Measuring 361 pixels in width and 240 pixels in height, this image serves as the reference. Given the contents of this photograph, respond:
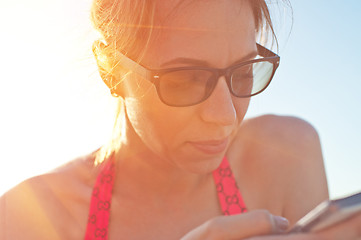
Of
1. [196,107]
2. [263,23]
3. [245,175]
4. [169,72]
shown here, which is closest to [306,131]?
[245,175]

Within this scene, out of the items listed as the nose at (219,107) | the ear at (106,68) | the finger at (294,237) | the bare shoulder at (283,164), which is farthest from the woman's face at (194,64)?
the finger at (294,237)

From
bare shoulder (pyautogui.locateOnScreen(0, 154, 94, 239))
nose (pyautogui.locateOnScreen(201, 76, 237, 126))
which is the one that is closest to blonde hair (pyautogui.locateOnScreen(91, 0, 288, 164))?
nose (pyautogui.locateOnScreen(201, 76, 237, 126))

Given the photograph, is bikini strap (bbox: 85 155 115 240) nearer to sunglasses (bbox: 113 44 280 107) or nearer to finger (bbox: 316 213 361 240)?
sunglasses (bbox: 113 44 280 107)

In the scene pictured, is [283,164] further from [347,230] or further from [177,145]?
[347,230]

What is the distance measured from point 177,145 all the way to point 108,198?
77 centimetres

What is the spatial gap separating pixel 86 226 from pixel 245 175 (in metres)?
1.02

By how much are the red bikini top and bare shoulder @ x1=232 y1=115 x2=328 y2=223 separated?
10 cm

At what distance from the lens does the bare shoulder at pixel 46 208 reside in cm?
232

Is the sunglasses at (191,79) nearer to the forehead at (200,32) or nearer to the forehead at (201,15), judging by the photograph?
the forehead at (200,32)

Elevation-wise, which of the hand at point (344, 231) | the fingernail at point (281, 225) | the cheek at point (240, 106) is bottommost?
the fingernail at point (281, 225)

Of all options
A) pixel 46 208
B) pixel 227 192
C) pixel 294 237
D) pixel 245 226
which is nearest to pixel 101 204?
pixel 46 208

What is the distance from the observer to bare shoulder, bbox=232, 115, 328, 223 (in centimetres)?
237

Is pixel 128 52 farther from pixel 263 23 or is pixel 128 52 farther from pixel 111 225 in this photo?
pixel 111 225

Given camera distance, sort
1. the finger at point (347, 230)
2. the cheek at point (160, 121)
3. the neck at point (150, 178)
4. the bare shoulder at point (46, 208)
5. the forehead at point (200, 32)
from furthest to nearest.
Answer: the neck at point (150, 178), the bare shoulder at point (46, 208), the cheek at point (160, 121), the forehead at point (200, 32), the finger at point (347, 230)
